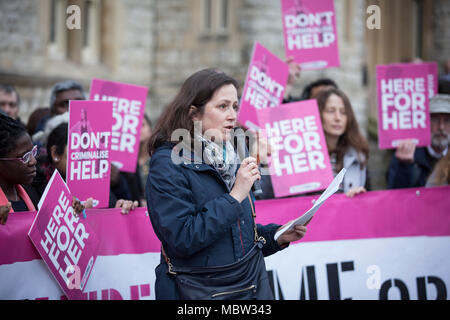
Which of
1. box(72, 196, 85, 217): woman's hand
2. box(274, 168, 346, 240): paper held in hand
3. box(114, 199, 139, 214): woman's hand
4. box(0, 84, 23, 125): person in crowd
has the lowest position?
box(114, 199, 139, 214): woman's hand

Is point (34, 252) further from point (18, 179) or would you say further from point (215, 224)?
point (215, 224)

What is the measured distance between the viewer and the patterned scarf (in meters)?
3.10

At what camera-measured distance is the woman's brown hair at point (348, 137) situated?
5.31 metres

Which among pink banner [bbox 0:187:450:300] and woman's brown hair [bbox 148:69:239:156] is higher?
woman's brown hair [bbox 148:69:239:156]

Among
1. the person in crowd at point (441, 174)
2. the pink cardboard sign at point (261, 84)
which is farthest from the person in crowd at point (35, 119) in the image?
the person in crowd at point (441, 174)

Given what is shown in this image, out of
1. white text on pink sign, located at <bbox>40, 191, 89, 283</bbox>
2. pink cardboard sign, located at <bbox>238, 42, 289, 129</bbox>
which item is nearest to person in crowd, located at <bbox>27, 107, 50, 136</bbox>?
pink cardboard sign, located at <bbox>238, 42, 289, 129</bbox>

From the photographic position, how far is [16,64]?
11102 mm

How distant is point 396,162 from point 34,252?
297 cm

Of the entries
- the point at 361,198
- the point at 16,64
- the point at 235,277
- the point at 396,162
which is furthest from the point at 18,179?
the point at 16,64

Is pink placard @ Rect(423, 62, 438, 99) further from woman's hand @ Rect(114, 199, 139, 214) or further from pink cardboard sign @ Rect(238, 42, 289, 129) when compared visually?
woman's hand @ Rect(114, 199, 139, 214)

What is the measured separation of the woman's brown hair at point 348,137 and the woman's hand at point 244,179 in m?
2.33

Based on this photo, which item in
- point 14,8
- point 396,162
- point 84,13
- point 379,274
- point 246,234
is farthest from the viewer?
point 84,13

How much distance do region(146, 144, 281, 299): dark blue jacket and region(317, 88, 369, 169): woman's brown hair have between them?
2.30 m

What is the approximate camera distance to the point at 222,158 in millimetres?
3133
